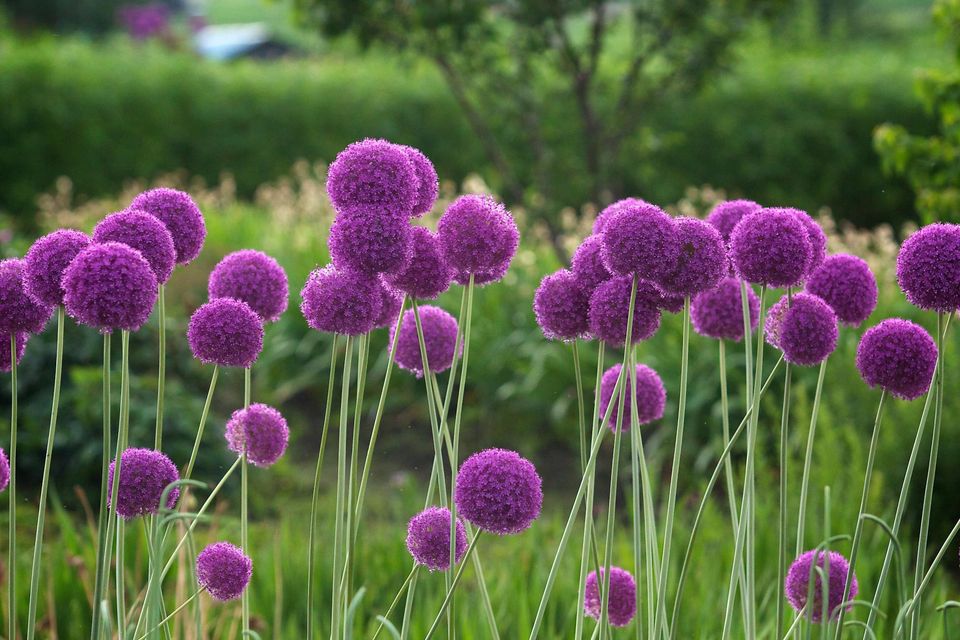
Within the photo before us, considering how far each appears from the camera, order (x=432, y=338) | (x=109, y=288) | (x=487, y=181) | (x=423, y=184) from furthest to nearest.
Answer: (x=487, y=181) → (x=432, y=338) → (x=423, y=184) → (x=109, y=288)

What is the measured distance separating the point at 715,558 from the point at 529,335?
2914 millimetres

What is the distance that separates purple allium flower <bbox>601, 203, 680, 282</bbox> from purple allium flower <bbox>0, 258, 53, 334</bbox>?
0.73m

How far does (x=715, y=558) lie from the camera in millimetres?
3246

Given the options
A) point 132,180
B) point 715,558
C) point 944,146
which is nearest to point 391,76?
point 132,180

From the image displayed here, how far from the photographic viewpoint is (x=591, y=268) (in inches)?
58.8

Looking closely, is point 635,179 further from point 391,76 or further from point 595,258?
point 595,258

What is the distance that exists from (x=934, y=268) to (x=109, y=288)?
102 centimetres

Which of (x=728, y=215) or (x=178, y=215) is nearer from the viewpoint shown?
(x=178, y=215)

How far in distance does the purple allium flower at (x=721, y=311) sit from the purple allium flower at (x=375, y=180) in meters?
0.57

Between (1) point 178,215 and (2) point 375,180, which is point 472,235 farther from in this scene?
(1) point 178,215

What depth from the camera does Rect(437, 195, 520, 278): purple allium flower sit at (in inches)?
54.0

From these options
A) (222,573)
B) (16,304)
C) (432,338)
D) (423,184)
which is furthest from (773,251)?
(16,304)

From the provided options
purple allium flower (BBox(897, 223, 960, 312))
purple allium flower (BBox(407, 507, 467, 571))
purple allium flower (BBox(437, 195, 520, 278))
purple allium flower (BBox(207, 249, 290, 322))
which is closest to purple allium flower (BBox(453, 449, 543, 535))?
purple allium flower (BBox(407, 507, 467, 571))

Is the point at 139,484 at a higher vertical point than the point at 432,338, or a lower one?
lower
